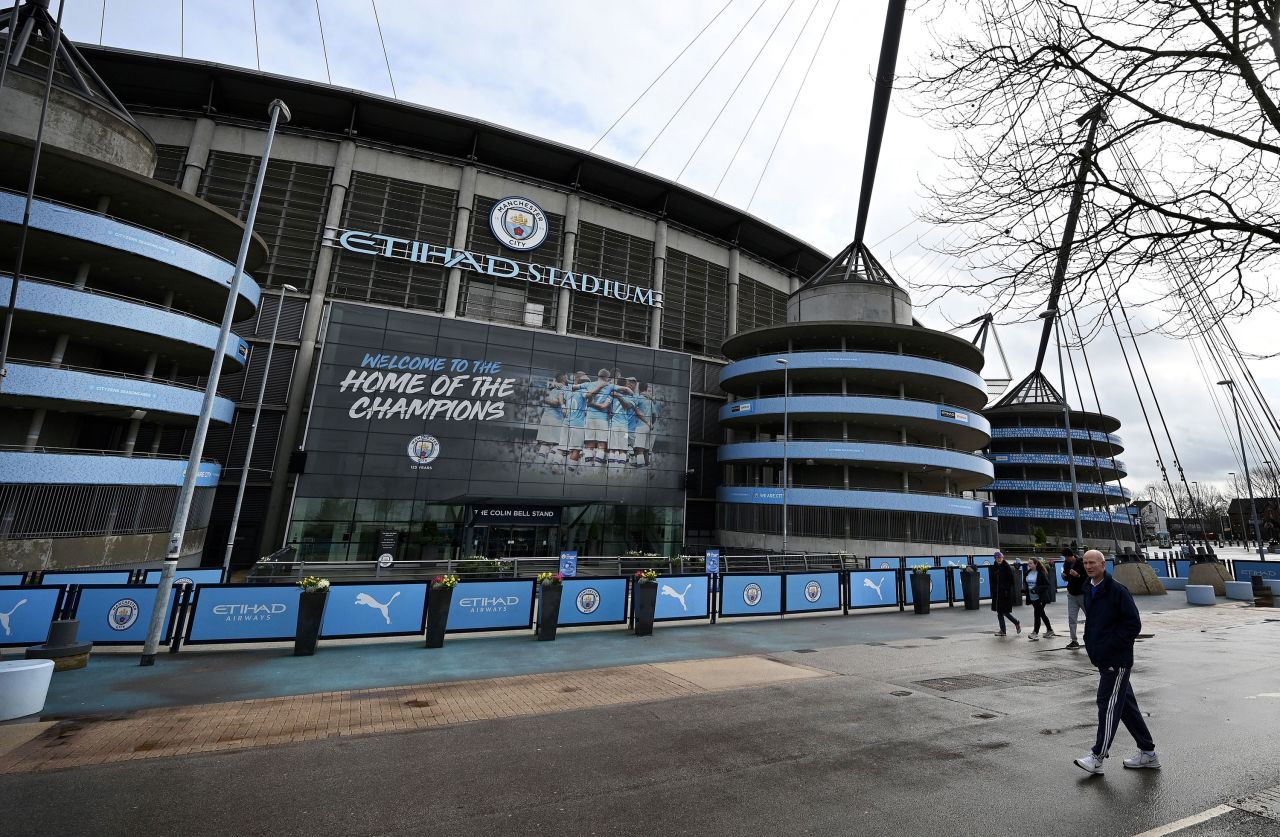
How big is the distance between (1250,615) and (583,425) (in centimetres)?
3034

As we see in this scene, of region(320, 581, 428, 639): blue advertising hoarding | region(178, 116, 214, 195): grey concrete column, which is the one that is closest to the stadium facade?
region(178, 116, 214, 195): grey concrete column

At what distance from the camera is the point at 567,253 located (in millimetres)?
42281


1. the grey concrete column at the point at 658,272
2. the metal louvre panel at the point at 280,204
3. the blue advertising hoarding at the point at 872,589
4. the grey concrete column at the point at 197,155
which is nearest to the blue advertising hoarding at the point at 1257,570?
the blue advertising hoarding at the point at 872,589

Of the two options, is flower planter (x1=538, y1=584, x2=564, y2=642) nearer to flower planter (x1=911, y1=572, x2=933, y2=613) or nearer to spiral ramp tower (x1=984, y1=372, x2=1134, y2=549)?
flower planter (x1=911, y1=572, x2=933, y2=613)

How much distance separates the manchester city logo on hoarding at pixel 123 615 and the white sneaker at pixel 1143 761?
15191 mm

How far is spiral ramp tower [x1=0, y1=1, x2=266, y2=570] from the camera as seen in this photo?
64.1 ft

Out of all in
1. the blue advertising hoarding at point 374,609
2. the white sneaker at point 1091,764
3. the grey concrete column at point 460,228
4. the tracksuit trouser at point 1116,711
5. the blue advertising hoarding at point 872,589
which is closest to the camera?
the white sneaker at point 1091,764

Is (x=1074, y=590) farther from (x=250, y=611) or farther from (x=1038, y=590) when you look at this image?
(x=250, y=611)

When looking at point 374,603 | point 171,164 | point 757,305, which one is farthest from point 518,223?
point 374,603

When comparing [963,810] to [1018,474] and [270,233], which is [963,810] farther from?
[1018,474]

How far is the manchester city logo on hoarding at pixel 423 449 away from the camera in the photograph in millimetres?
30859

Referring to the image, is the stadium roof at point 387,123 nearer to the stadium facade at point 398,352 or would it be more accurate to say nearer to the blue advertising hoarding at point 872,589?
the stadium facade at point 398,352

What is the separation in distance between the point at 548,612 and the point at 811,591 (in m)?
8.54

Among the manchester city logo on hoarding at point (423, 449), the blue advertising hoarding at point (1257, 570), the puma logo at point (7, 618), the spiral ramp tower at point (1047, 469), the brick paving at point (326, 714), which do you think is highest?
Result: the spiral ramp tower at point (1047, 469)
